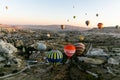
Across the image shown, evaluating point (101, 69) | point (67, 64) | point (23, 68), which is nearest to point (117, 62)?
point (101, 69)

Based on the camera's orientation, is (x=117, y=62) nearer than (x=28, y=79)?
No

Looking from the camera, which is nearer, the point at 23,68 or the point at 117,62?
the point at 23,68

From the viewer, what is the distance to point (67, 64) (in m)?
32.2

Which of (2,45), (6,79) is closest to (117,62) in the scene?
(6,79)

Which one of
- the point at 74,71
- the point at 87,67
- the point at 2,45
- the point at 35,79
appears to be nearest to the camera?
the point at 35,79

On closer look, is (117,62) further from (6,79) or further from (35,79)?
(6,79)

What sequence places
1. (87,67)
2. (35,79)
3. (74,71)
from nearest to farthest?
(35,79) < (74,71) < (87,67)

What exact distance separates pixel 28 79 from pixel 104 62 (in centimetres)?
1256

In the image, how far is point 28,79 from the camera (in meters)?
24.9

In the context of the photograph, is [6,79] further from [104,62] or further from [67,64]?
[104,62]

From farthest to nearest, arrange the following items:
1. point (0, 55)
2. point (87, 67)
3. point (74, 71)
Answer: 1. point (0, 55)
2. point (87, 67)
3. point (74, 71)

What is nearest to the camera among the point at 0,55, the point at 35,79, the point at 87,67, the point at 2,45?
the point at 35,79

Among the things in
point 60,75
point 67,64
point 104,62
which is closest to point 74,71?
point 60,75

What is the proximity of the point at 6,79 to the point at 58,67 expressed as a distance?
7.68 m
